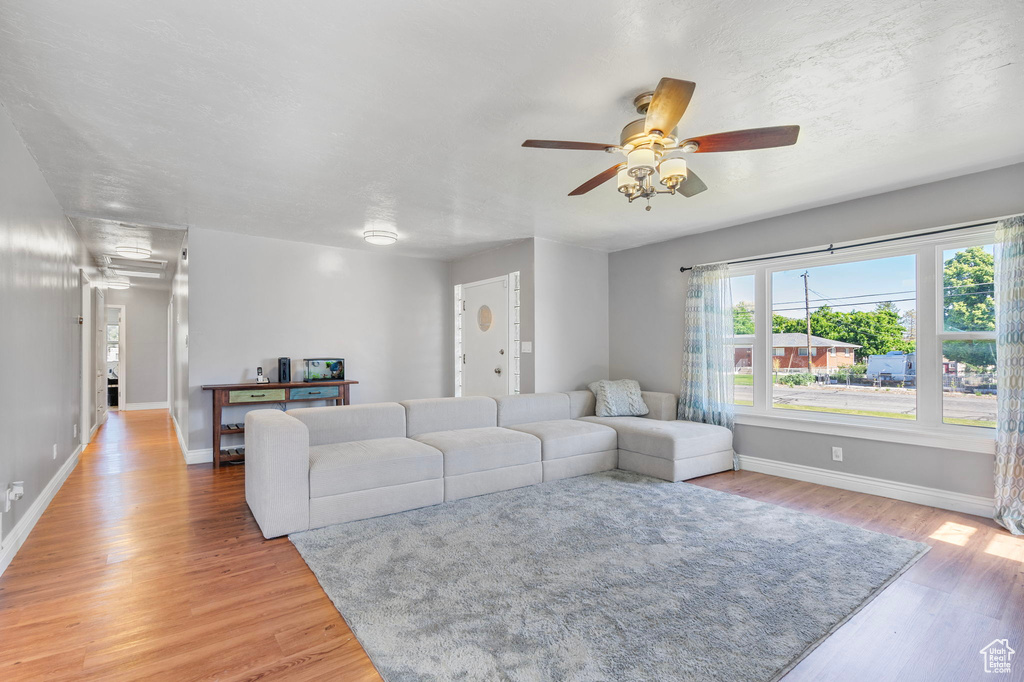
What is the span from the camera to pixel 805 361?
4387 millimetres

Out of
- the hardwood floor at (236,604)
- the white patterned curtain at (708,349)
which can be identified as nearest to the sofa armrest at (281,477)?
the hardwood floor at (236,604)

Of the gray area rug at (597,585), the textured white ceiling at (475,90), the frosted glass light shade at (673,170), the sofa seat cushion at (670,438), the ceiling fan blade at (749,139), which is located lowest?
the gray area rug at (597,585)

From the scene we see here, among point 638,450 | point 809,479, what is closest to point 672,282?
point 638,450

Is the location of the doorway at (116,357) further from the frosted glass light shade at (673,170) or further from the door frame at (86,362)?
the frosted glass light shade at (673,170)

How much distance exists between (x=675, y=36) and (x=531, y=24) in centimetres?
57

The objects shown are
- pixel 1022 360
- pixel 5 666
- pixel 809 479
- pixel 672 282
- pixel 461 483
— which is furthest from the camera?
pixel 672 282

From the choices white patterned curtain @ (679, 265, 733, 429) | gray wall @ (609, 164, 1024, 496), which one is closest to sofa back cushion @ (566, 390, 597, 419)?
gray wall @ (609, 164, 1024, 496)

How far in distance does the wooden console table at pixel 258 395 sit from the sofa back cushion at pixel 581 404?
248 centimetres

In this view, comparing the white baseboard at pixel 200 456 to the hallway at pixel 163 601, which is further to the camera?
the white baseboard at pixel 200 456

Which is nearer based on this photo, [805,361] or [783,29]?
[783,29]

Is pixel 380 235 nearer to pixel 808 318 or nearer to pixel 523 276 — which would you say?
pixel 523 276

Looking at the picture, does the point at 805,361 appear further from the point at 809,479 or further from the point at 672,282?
the point at 672,282

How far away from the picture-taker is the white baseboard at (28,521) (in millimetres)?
2514

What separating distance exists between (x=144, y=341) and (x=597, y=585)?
10512mm
